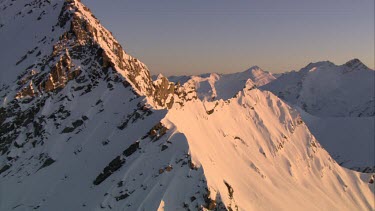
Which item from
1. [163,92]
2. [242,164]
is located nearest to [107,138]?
[163,92]

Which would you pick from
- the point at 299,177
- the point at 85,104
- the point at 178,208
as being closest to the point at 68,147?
the point at 85,104

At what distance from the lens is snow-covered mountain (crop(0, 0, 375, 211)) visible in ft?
367

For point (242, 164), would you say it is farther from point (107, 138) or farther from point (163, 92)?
point (107, 138)

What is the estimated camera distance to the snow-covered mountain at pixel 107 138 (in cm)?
11188

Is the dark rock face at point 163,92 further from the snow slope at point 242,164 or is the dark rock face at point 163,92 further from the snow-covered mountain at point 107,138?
the snow slope at point 242,164

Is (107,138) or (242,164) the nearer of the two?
(107,138)

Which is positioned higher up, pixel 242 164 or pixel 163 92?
pixel 163 92

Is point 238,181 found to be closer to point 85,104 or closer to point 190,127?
point 190,127

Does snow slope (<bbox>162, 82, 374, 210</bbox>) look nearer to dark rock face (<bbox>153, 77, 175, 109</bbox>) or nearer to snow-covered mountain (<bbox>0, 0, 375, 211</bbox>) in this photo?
snow-covered mountain (<bbox>0, 0, 375, 211</bbox>)

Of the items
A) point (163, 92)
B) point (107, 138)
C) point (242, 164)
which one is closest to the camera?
point (107, 138)

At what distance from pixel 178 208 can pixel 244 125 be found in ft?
300

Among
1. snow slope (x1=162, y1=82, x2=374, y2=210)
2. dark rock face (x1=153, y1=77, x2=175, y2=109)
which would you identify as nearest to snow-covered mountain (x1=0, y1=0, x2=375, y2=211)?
dark rock face (x1=153, y1=77, x2=175, y2=109)

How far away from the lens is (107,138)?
131 m

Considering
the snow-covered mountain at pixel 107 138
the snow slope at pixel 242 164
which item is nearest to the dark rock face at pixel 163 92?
the snow-covered mountain at pixel 107 138
